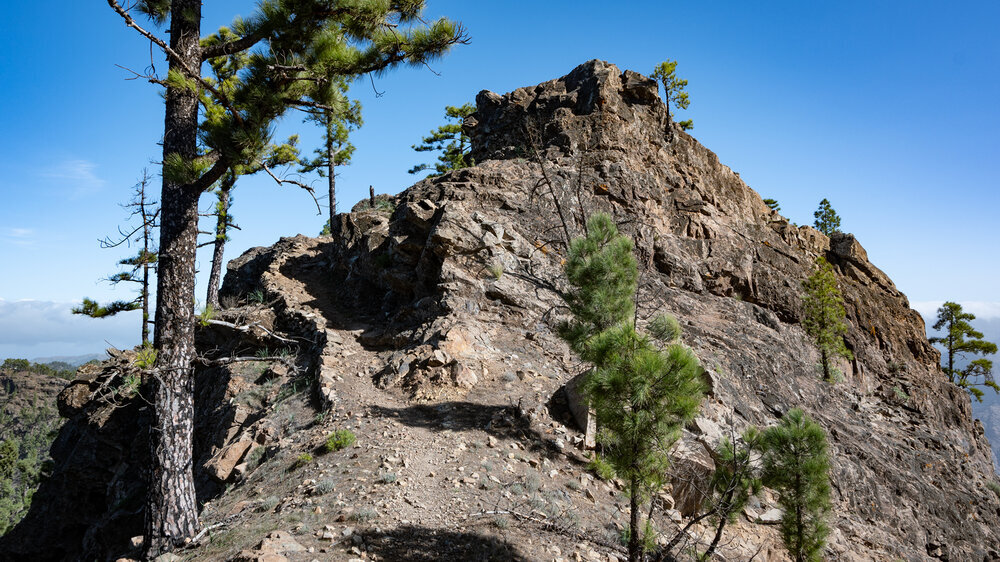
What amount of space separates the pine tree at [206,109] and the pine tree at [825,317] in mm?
18509

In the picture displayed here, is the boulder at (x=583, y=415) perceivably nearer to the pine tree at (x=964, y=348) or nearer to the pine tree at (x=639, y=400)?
the pine tree at (x=639, y=400)

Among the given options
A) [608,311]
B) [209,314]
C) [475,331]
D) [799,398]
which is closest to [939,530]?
[799,398]

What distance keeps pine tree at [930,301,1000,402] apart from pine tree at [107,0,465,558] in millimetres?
34339

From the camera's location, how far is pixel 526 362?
11.8 metres

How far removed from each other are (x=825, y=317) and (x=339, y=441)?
1883 centimetres

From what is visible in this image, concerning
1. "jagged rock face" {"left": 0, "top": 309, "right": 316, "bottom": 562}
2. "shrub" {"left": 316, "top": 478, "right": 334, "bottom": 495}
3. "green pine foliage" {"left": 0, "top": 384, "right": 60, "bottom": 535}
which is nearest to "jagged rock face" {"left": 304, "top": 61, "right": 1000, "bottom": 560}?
"jagged rock face" {"left": 0, "top": 309, "right": 316, "bottom": 562}

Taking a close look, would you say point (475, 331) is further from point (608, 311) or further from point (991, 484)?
point (991, 484)

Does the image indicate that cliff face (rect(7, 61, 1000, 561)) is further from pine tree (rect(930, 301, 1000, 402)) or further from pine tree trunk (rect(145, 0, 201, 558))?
pine tree (rect(930, 301, 1000, 402))

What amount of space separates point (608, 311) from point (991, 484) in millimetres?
17800

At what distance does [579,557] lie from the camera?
6184 mm

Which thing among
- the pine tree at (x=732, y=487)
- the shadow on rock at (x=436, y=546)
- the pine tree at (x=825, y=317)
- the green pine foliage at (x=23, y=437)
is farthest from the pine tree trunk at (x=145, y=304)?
the green pine foliage at (x=23, y=437)

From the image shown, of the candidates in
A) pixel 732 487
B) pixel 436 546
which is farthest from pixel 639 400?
pixel 436 546

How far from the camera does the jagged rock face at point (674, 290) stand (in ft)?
40.4

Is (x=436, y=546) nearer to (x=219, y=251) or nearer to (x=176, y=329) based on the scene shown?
(x=176, y=329)
